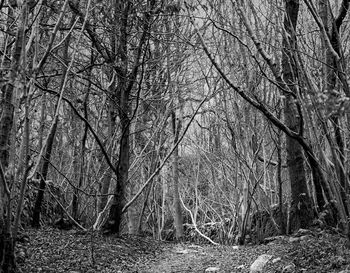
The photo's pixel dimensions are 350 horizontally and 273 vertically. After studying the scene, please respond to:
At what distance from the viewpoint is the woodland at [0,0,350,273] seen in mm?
3188

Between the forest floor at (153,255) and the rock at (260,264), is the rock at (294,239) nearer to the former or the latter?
the forest floor at (153,255)

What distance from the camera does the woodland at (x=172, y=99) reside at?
10.5 feet

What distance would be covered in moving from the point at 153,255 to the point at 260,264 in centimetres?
189

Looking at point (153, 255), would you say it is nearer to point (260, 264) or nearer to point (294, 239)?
point (260, 264)

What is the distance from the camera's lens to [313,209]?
4.98 m

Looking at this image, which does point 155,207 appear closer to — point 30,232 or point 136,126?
point 136,126

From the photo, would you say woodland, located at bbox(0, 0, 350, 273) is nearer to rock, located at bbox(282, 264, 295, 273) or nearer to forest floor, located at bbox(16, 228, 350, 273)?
forest floor, located at bbox(16, 228, 350, 273)

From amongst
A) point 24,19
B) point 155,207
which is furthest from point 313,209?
point 155,207

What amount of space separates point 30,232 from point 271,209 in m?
4.03

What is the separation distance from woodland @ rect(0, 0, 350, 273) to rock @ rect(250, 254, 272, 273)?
28.4 inches

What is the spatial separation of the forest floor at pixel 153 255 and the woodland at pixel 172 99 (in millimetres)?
167

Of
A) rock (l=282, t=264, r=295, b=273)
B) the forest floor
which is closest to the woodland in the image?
the forest floor

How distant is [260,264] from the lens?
4.07 m

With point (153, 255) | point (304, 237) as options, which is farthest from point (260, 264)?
point (153, 255)
